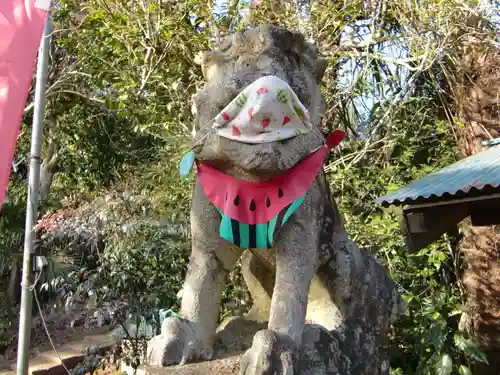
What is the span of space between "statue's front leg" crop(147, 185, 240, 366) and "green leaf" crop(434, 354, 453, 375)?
268 centimetres

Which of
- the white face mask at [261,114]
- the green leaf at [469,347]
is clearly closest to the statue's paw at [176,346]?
the white face mask at [261,114]

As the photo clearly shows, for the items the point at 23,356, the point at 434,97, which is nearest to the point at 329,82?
the point at 434,97

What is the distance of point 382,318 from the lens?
2107 millimetres

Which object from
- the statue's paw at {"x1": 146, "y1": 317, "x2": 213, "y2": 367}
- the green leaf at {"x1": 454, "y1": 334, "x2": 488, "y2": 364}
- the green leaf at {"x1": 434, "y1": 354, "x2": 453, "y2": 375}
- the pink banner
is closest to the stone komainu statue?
the statue's paw at {"x1": 146, "y1": 317, "x2": 213, "y2": 367}

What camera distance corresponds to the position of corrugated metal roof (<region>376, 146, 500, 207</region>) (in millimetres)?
2852

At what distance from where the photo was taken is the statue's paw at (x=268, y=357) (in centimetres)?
147

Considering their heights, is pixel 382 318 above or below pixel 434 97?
below

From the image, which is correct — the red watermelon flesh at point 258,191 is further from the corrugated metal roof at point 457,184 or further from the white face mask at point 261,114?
the corrugated metal roof at point 457,184

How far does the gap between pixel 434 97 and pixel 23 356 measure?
15.1 feet

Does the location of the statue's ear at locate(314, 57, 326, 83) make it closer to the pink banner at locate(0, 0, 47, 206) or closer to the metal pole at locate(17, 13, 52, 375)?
the pink banner at locate(0, 0, 47, 206)

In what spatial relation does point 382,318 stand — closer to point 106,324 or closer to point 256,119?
point 256,119

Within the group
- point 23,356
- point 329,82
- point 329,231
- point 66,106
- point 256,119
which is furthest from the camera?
point 66,106

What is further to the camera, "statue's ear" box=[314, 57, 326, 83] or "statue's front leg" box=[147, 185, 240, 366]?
"statue's ear" box=[314, 57, 326, 83]

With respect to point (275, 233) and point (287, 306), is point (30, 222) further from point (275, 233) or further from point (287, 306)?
point (287, 306)
